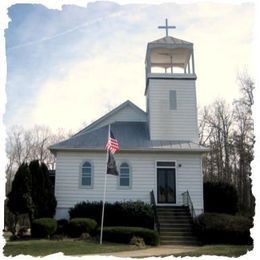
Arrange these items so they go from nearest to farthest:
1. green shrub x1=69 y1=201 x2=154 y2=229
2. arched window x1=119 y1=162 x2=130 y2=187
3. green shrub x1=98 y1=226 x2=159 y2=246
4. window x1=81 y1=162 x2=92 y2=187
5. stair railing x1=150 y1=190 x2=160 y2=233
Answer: green shrub x1=98 y1=226 x2=159 y2=246 < stair railing x1=150 y1=190 x2=160 y2=233 < green shrub x1=69 y1=201 x2=154 y2=229 < window x1=81 y1=162 x2=92 y2=187 < arched window x1=119 y1=162 x2=130 y2=187

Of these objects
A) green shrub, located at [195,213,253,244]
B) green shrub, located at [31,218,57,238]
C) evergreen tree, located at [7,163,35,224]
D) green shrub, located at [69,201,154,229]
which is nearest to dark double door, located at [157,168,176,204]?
green shrub, located at [69,201,154,229]

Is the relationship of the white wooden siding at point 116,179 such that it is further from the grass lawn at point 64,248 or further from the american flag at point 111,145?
the grass lawn at point 64,248

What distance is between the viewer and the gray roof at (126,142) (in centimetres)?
2223

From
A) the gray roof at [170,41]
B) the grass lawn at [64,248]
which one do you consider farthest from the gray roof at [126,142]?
the grass lawn at [64,248]

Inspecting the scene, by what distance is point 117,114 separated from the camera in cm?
2534

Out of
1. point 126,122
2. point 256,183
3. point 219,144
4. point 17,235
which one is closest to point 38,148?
point 219,144

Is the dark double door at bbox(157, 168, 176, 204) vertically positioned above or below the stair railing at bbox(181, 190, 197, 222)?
above

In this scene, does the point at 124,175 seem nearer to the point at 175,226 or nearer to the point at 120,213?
the point at 120,213

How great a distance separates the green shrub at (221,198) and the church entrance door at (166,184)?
2.53 metres

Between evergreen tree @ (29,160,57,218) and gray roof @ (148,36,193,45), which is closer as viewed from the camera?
evergreen tree @ (29,160,57,218)

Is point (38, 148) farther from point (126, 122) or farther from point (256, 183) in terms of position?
point (256, 183)

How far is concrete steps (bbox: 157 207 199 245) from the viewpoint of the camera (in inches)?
725

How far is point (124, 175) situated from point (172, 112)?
15.4ft

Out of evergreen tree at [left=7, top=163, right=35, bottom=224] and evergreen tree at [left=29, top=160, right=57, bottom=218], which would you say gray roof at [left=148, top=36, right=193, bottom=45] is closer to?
evergreen tree at [left=29, top=160, right=57, bottom=218]
